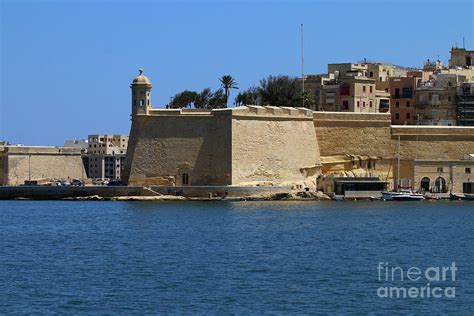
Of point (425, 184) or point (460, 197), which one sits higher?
point (425, 184)

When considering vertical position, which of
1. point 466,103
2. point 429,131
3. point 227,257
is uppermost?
point 466,103

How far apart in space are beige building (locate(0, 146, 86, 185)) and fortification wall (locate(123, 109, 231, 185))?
16564 millimetres

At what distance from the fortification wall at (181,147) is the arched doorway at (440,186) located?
9.20 m

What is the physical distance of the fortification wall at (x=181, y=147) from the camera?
151 ft

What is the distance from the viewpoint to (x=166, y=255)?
91.2 feet

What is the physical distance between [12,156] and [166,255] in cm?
3523

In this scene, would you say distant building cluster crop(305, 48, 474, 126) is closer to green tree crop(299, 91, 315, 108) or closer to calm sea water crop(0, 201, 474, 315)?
green tree crop(299, 91, 315, 108)

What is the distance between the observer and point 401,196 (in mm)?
47469

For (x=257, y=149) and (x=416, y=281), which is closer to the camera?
(x=416, y=281)

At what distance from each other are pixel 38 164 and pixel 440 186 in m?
23.2

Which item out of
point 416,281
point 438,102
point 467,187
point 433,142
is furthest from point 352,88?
→ point 416,281

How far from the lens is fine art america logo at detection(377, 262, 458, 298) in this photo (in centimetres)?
2167

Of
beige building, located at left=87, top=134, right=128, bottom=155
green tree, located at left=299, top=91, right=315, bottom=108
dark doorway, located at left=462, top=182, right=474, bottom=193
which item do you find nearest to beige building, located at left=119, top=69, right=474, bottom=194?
dark doorway, located at left=462, top=182, right=474, bottom=193

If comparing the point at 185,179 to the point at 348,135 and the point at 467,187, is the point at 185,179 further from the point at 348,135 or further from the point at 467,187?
the point at 467,187
